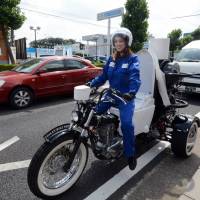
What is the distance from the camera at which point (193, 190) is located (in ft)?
9.59

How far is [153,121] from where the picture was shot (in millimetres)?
3842

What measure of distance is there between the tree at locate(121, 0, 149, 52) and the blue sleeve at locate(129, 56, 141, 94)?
19569 millimetres

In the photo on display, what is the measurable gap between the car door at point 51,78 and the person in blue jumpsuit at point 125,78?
432 cm

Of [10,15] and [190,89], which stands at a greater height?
[10,15]

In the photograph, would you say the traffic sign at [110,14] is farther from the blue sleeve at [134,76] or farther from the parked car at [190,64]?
the blue sleeve at [134,76]

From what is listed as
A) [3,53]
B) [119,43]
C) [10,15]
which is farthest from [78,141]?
[3,53]

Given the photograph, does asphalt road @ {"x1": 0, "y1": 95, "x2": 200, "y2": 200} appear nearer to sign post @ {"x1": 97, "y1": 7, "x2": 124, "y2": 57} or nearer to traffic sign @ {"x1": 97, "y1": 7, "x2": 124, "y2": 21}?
sign post @ {"x1": 97, "y1": 7, "x2": 124, "y2": 57}

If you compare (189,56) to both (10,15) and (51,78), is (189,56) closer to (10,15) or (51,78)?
(51,78)

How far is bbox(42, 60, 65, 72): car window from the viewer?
7.30 metres

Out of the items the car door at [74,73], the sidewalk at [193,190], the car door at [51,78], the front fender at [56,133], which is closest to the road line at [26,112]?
the car door at [51,78]

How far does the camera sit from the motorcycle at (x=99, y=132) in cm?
258

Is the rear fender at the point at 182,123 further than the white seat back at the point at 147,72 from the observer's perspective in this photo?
Yes

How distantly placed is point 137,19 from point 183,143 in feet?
67.0

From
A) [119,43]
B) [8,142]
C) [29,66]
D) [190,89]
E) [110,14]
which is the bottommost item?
[8,142]
